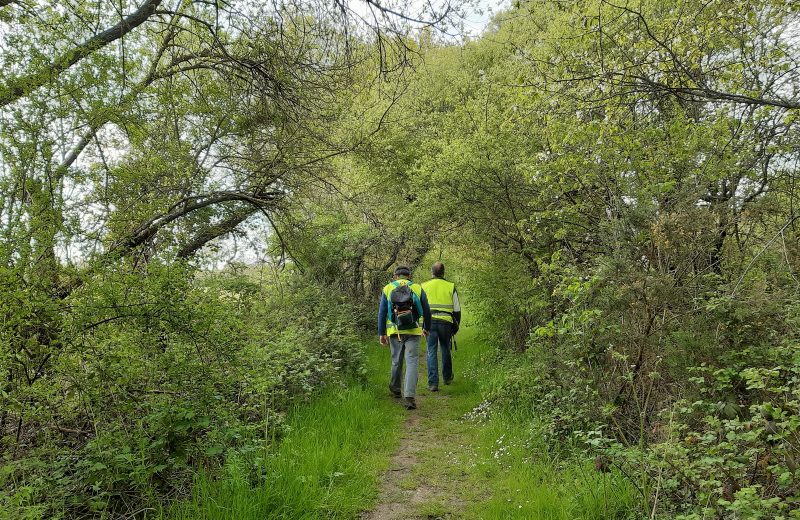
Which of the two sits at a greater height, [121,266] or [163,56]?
[163,56]

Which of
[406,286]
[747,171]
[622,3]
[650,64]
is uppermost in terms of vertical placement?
[622,3]

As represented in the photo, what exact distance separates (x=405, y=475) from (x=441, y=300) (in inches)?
155

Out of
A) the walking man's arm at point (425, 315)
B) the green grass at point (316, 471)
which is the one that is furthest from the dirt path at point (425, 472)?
the walking man's arm at point (425, 315)

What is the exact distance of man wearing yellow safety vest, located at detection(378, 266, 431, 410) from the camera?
21.6 feet

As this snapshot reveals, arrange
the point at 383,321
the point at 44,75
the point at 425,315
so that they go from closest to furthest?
the point at 44,75 < the point at 383,321 < the point at 425,315

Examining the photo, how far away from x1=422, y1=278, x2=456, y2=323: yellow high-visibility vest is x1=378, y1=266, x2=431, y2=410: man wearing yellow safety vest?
0.84 metres

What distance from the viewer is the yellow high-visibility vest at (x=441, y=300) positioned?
314 inches

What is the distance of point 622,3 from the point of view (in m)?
5.86

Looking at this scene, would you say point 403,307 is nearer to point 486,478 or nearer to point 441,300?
point 441,300

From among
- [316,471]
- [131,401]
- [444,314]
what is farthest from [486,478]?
[444,314]

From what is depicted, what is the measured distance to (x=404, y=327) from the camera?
6.69 m

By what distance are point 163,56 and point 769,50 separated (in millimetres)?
8248

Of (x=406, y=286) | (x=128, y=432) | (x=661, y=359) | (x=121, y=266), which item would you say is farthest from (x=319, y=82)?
(x=661, y=359)

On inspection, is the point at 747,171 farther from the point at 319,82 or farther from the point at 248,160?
the point at 248,160
